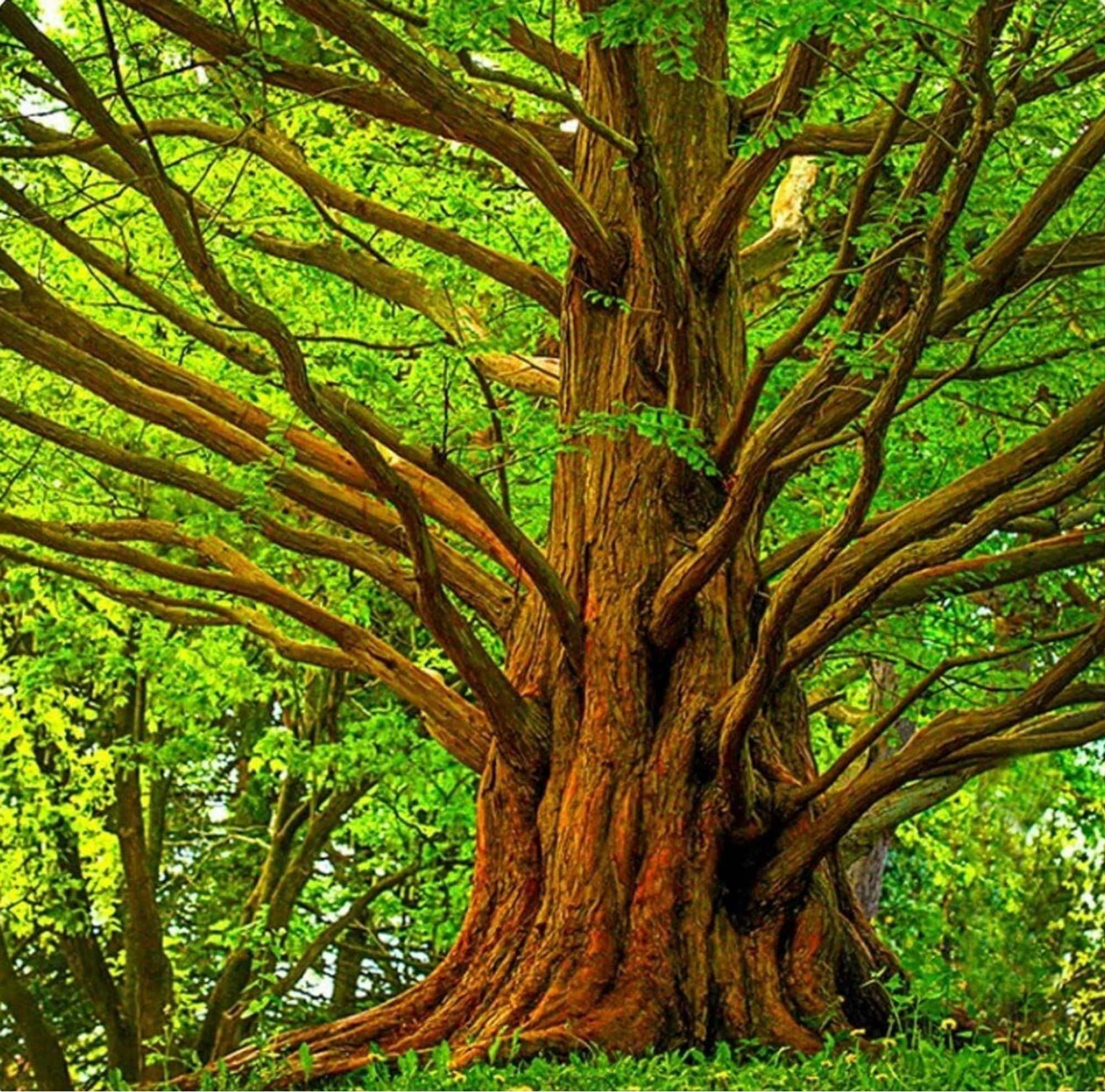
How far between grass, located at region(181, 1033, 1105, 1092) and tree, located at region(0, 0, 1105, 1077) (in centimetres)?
37

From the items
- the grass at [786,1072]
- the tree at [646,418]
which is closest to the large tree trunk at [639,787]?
the tree at [646,418]

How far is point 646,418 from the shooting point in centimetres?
581

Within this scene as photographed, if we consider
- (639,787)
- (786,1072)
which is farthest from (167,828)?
(786,1072)

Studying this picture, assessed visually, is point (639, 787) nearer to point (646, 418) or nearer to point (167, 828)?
point (646, 418)

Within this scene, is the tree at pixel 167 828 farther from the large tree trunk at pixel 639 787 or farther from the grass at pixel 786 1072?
the grass at pixel 786 1072

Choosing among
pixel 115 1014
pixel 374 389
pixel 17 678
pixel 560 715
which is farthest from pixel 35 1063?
pixel 560 715

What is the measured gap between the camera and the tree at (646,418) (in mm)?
5543

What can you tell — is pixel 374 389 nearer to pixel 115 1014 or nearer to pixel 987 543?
pixel 987 543

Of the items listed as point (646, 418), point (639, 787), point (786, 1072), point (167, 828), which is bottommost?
point (786, 1072)

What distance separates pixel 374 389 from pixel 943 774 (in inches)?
166

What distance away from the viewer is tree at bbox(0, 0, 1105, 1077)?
218 inches

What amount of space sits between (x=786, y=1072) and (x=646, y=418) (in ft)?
7.81

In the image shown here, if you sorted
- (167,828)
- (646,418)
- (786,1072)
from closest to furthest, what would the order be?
(786,1072) → (646,418) → (167,828)

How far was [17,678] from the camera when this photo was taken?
14.2m
